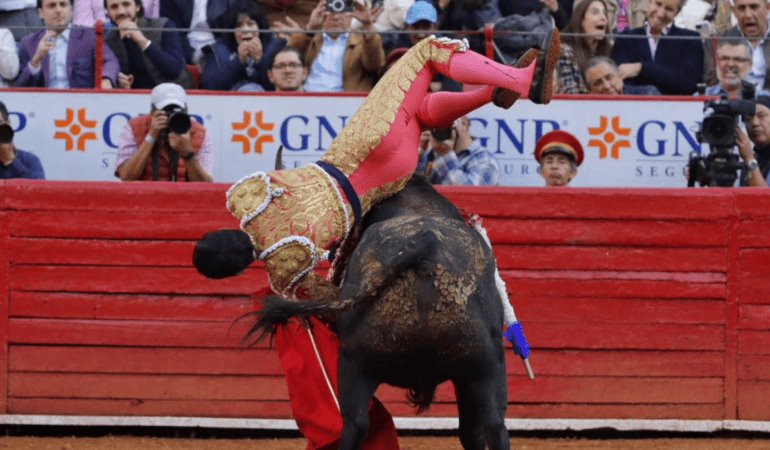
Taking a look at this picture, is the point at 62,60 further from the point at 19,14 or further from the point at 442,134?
the point at 442,134

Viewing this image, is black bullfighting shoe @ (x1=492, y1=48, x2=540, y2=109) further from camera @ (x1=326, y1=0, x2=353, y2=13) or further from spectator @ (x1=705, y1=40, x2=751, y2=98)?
camera @ (x1=326, y1=0, x2=353, y2=13)

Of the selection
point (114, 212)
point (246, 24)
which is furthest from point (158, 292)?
point (246, 24)

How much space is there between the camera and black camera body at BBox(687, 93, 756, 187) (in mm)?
7512

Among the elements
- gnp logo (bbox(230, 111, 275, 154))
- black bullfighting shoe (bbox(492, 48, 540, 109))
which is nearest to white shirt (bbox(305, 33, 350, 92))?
gnp logo (bbox(230, 111, 275, 154))

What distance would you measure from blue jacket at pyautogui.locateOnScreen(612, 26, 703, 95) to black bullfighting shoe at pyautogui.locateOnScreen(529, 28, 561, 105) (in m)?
3.31

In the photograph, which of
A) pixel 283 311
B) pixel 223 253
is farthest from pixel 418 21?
pixel 283 311

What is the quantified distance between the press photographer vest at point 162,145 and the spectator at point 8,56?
82 centimetres

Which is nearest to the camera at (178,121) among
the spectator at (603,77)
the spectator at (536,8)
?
the spectator at (536,8)

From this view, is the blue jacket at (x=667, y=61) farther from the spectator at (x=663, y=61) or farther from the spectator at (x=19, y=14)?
the spectator at (x=19, y=14)

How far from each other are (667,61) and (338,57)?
184cm

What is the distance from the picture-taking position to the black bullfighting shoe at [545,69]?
5133 millimetres

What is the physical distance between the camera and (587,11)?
845cm

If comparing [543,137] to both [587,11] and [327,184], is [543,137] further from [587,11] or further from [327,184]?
[327,184]

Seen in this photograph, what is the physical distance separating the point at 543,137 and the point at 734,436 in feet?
6.07
